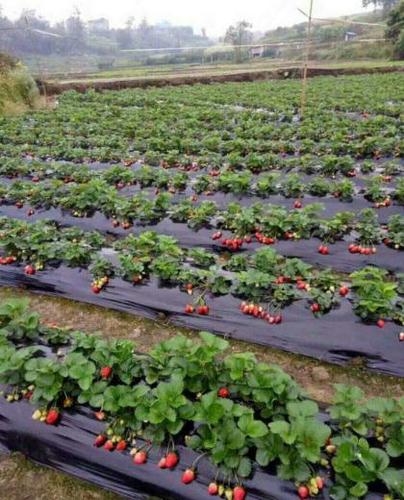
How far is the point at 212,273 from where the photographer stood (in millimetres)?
4582

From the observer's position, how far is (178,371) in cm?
299

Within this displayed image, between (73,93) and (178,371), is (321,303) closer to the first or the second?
(178,371)

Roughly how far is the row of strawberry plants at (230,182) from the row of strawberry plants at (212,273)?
2.03m

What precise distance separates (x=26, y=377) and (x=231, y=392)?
4.85 ft

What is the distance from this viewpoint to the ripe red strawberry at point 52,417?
9.86 ft

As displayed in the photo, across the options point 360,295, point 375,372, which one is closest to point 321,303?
point 360,295

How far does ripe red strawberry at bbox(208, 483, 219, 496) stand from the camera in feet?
8.15

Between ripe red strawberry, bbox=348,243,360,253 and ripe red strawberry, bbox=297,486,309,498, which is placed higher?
ripe red strawberry, bbox=297,486,309,498

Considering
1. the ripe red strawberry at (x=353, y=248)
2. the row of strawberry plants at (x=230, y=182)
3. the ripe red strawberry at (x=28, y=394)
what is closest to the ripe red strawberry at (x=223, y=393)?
the ripe red strawberry at (x=28, y=394)

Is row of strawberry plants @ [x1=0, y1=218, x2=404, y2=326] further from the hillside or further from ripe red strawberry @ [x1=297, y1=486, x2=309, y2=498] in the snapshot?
the hillside

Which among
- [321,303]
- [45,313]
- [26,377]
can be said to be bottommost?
[45,313]

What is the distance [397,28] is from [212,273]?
44226 mm

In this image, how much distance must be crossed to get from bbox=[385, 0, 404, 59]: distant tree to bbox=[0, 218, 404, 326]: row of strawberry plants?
40.7 metres

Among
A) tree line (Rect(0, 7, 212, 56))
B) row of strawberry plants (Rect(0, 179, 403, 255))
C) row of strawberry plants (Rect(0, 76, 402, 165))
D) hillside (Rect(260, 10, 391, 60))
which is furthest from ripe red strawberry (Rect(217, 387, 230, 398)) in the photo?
hillside (Rect(260, 10, 391, 60))
